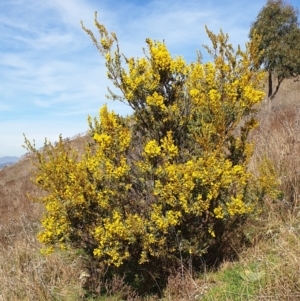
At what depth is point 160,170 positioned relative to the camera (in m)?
3.41

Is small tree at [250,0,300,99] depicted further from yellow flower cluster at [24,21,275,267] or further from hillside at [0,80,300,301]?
yellow flower cluster at [24,21,275,267]

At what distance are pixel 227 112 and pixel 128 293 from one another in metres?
2.20

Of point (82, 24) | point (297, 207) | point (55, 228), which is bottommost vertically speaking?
point (297, 207)

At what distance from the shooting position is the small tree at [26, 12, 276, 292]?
3383 millimetres

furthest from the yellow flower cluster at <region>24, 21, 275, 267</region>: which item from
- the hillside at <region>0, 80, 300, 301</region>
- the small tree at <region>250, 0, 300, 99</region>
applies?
the small tree at <region>250, 0, 300, 99</region>

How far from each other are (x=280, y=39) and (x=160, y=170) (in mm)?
16203

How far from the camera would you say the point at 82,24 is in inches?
149

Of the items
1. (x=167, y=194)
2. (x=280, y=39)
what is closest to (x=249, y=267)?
(x=167, y=194)

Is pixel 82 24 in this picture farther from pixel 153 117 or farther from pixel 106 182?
pixel 106 182

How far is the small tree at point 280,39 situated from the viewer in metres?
16.9

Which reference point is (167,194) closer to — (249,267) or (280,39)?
(249,267)

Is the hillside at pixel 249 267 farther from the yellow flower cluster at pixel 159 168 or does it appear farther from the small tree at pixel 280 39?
the small tree at pixel 280 39

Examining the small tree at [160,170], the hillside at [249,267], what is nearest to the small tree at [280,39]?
the hillside at [249,267]

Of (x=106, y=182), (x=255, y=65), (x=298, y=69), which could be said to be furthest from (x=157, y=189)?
(x=298, y=69)
